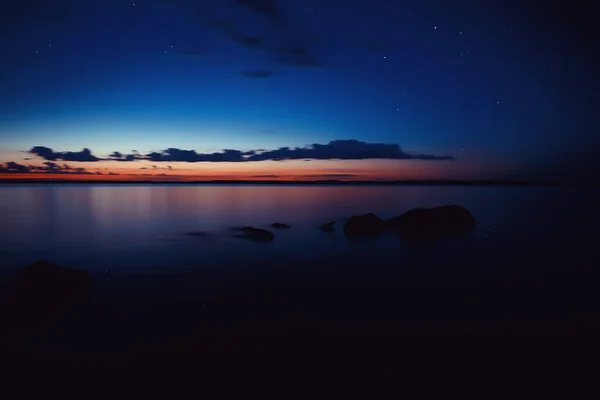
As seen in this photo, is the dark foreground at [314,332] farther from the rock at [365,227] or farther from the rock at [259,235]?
the rock at [365,227]

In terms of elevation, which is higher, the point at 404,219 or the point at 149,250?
the point at 404,219

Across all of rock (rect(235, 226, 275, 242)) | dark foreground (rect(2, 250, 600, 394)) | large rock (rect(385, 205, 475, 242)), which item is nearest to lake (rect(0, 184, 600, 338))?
dark foreground (rect(2, 250, 600, 394))

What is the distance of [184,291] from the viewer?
1292 cm

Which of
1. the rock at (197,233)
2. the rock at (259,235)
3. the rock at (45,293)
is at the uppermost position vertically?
the rock at (45,293)

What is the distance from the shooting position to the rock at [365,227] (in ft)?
78.8

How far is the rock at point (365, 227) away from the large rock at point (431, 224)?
3.01 ft

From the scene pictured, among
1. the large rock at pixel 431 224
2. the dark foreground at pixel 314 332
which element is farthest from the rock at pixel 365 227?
the dark foreground at pixel 314 332

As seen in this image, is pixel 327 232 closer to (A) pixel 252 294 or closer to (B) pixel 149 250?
(B) pixel 149 250

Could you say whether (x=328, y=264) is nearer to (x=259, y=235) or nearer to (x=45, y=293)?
(x=259, y=235)

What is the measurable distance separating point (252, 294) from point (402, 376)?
679cm

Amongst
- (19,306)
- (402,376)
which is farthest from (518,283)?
(19,306)

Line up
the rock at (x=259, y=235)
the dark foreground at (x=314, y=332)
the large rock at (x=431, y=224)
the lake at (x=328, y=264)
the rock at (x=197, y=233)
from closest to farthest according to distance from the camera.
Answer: the dark foreground at (x=314, y=332) < the lake at (x=328, y=264) < the rock at (x=259, y=235) < the large rock at (x=431, y=224) < the rock at (x=197, y=233)

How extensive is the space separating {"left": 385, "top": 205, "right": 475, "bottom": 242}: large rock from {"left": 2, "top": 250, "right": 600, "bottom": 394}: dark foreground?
949cm

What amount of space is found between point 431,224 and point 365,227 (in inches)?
183
